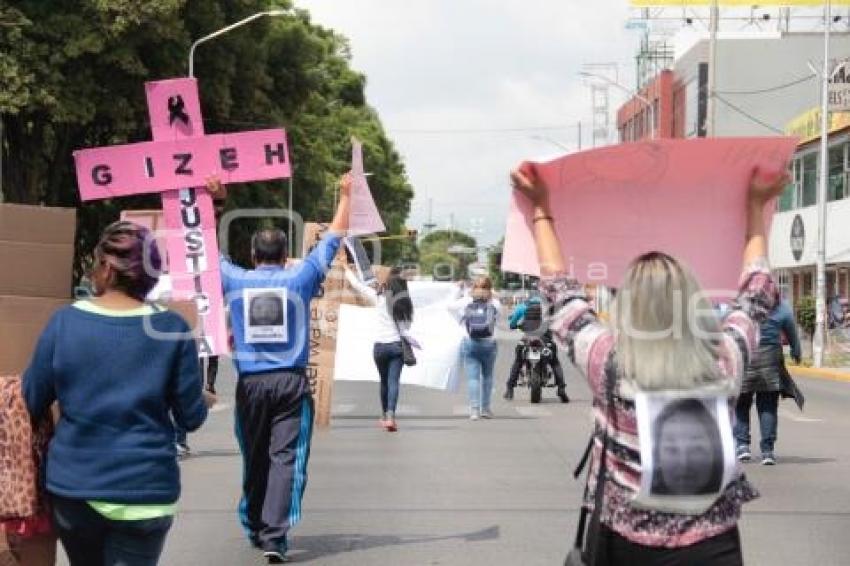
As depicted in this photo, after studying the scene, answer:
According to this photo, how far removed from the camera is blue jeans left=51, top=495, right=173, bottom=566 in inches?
178

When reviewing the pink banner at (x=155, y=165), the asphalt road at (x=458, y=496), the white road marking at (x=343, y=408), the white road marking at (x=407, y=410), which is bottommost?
the white road marking at (x=343, y=408)

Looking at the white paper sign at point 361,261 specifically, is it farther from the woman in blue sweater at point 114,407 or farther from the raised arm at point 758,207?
the raised arm at point 758,207

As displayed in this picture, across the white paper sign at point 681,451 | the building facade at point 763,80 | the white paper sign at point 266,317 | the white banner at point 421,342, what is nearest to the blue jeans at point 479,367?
the white banner at point 421,342

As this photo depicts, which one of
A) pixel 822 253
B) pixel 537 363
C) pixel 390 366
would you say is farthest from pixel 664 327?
pixel 822 253

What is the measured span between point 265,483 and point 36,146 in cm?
2863

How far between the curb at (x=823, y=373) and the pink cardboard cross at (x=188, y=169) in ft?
66.4

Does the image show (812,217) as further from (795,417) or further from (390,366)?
(390,366)

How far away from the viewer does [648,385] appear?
386 centimetres

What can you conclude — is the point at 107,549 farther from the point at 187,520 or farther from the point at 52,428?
the point at 187,520

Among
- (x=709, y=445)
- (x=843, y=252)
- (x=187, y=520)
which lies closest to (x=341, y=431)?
(x=187, y=520)

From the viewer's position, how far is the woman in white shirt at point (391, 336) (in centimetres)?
1486

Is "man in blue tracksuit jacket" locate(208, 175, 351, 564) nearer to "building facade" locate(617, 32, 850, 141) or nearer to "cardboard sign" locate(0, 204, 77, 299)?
"cardboard sign" locate(0, 204, 77, 299)

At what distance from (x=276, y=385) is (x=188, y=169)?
1.29 meters

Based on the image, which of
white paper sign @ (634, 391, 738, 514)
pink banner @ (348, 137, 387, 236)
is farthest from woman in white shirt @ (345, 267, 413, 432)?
white paper sign @ (634, 391, 738, 514)
